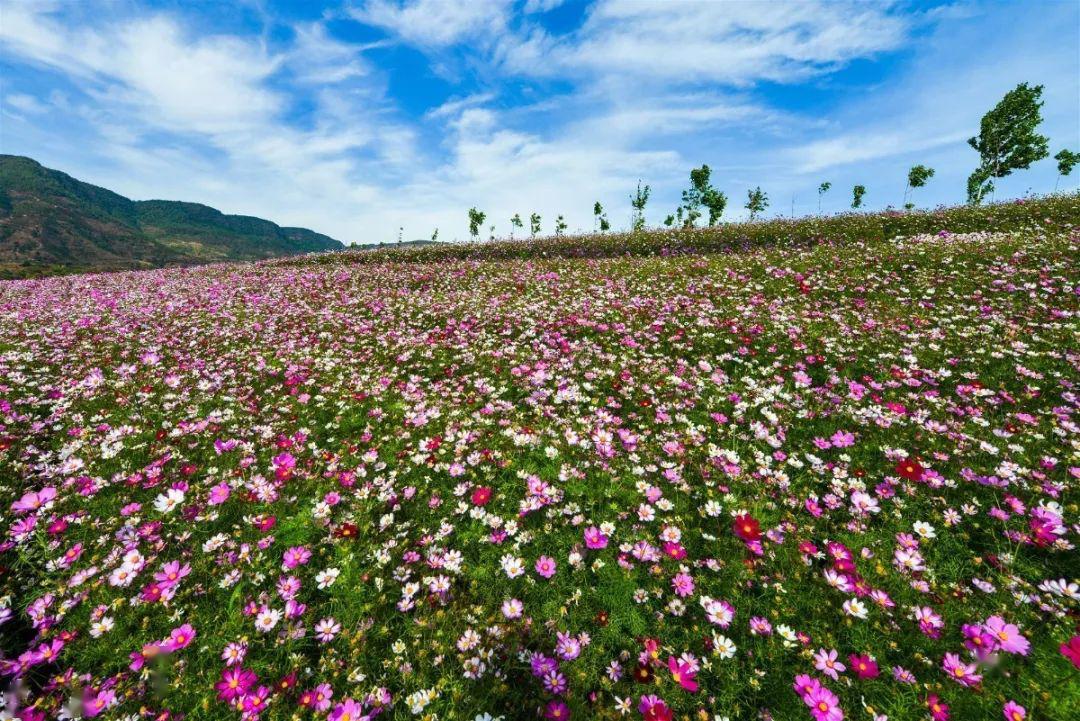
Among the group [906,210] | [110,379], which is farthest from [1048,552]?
[906,210]

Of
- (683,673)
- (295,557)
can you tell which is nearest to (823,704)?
(683,673)

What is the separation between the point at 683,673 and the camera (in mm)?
3227

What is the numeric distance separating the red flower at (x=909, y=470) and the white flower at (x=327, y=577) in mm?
6308

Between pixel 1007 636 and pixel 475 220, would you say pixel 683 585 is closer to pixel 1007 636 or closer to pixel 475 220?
pixel 1007 636

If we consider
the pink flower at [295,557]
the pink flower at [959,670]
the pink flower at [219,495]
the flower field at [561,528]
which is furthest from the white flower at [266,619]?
the pink flower at [959,670]

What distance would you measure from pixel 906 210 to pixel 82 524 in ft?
121

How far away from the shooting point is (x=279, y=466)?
5.67m

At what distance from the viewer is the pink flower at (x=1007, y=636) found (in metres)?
3.17

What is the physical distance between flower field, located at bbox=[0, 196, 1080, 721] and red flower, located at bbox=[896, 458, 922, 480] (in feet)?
0.10

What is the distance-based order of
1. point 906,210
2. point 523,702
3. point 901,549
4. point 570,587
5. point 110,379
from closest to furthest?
point 523,702
point 570,587
point 901,549
point 110,379
point 906,210

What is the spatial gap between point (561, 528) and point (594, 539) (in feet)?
1.49

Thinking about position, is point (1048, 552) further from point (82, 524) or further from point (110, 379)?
point (110, 379)

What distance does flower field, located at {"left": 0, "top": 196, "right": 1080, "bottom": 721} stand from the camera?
10.6ft

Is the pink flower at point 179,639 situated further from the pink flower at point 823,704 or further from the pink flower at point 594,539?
the pink flower at point 823,704
